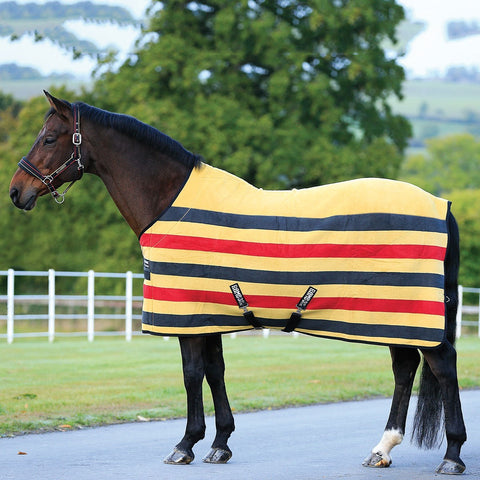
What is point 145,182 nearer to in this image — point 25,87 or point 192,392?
point 192,392

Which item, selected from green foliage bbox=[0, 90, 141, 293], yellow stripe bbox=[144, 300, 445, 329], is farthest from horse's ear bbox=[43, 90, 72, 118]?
green foliage bbox=[0, 90, 141, 293]

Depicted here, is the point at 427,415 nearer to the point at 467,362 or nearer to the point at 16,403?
the point at 16,403

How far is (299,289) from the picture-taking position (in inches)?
237

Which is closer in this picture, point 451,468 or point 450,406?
point 451,468

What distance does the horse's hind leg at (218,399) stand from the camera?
20.5 feet

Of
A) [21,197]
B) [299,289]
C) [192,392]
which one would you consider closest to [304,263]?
[299,289]

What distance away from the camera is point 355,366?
1416cm

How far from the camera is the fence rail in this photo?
16.8m

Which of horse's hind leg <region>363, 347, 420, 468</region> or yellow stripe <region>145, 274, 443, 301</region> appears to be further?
horse's hind leg <region>363, 347, 420, 468</region>

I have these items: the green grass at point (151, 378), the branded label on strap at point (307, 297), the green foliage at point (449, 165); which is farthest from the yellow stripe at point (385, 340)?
the green foliage at point (449, 165)

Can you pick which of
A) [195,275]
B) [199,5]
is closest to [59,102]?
[195,275]

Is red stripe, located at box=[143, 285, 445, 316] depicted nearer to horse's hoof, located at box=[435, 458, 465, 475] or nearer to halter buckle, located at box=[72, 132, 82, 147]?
horse's hoof, located at box=[435, 458, 465, 475]

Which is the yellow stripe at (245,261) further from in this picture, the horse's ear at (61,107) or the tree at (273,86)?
the tree at (273,86)

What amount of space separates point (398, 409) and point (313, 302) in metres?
1.05
